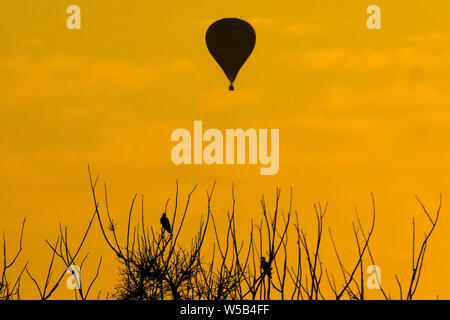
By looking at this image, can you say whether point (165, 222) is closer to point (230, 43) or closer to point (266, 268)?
point (266, 268)

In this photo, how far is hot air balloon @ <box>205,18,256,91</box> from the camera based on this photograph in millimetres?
34406

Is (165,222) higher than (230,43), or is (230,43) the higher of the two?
(230,43)

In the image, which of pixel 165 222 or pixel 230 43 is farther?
pixel 230 43

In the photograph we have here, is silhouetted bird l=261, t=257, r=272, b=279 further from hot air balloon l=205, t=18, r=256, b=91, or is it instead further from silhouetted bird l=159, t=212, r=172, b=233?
hot air balloon l=205, t=18, r=256, b=91

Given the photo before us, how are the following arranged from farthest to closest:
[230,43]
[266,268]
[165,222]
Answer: [230,43], [165,222], [266,268]

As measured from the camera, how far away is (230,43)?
35.0 m

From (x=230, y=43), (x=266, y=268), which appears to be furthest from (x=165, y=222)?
(x=230, y=43)

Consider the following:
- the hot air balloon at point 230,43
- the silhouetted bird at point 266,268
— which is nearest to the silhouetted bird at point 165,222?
the silhouetted bird at point 266,268

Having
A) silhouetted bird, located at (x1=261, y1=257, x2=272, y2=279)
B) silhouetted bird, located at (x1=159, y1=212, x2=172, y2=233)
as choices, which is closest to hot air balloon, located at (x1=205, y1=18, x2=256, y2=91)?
silhouetted bird, located at (x1=159, y1=212, x2=172, y2=233)

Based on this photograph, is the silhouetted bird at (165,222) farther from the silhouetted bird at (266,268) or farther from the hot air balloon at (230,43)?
the hot air balloon at (230,43)
